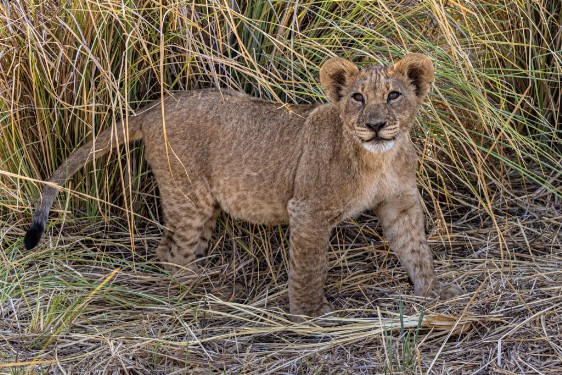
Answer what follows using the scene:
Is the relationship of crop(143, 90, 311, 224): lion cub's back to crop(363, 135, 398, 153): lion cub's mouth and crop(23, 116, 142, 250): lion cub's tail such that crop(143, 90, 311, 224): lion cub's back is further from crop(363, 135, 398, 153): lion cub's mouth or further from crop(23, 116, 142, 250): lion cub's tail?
crop(363, 135, 398, 153): lion cub's mouth

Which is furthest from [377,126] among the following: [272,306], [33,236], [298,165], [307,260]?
[33,236]

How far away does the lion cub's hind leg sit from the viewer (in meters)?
5.36

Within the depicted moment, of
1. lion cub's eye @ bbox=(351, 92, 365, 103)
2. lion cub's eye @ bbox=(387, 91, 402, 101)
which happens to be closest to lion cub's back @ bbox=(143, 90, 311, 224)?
lion cub's eye @ bbox=(351, 92, 365, 103)

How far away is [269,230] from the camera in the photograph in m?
5.54

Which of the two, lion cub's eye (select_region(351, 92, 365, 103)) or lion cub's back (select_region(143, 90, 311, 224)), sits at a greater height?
lion cub's eye (select_region(351, 92, 365, 103))

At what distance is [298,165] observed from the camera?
5113 millimetres

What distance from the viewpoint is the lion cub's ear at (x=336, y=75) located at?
478 cm

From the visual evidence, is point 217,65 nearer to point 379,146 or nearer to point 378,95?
point 378,95

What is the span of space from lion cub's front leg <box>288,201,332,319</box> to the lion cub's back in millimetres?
327

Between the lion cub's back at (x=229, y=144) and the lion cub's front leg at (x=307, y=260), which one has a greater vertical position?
the lion cub's back at (x=229, y=144)

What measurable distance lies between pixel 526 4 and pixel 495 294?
2049 mm

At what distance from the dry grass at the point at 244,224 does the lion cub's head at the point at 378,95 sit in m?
0.23

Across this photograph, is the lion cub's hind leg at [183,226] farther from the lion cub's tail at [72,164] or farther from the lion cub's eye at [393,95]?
the lion cub's eye at [393,95]

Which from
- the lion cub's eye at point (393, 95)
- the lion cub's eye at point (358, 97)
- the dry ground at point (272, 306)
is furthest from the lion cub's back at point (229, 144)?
the lion cub's eye at point (393, 95)
